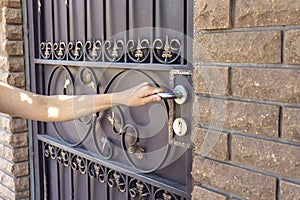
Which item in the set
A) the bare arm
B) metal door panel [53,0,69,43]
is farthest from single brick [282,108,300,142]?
metal door panel [53,0,69,43]

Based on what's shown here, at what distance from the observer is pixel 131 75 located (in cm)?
191

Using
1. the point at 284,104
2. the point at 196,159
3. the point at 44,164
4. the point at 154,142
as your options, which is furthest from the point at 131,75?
the point at 44,164

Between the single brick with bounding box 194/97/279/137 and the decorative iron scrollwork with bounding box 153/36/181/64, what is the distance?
0.33m

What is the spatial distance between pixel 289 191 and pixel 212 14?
0.60m

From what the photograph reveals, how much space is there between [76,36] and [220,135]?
1292 millimetres

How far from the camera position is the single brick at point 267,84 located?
1095 mm

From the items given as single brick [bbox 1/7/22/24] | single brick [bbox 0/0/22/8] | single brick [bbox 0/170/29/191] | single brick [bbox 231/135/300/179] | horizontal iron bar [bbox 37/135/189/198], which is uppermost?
single brick [bbox 0/0/22/8]

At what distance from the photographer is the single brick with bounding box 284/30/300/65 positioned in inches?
42.3

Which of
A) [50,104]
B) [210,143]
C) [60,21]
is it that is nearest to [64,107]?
[50,104]

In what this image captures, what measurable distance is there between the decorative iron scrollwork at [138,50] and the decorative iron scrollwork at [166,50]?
58mm

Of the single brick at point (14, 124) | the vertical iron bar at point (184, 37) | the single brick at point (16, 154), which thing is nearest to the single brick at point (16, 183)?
the single brick at point (16, 154)

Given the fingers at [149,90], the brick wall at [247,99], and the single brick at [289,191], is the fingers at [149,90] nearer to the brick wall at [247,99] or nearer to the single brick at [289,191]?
the brick wall at [247,99]

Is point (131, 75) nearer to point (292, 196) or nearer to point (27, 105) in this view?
point (27, 105)

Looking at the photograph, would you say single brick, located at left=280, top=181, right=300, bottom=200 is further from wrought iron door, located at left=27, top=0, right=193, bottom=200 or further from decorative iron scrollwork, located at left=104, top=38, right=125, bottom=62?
decorative iron scrollwork, located at left=104, top=38, right=125, bottom=62
